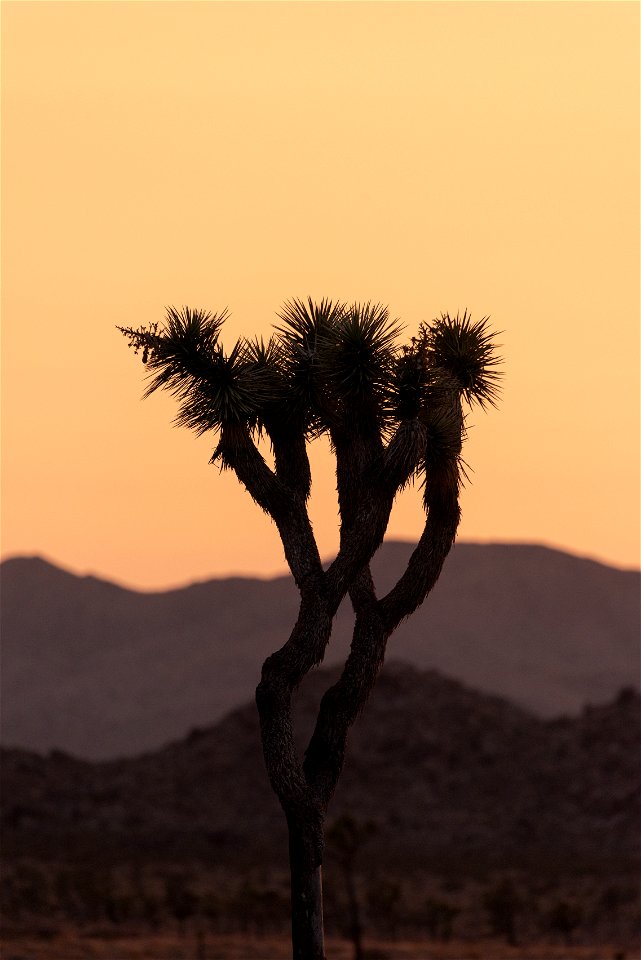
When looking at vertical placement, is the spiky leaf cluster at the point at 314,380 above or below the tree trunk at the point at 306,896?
above

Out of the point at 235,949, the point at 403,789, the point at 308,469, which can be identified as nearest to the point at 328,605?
the point at 308,469

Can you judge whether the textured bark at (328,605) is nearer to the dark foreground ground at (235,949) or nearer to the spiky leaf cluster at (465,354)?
the spiky leaf cluster at (465,354)

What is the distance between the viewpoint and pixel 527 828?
303 ft

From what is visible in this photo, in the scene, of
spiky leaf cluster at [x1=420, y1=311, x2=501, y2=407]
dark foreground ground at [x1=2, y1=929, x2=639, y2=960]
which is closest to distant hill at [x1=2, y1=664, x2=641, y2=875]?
dark foreground ground at [x1=2, y1=929, x2=639, y2=960]

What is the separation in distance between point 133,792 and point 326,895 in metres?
38.4

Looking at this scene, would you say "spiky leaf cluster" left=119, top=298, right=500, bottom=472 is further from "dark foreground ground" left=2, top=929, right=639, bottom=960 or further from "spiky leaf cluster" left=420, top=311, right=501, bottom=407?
"dark foreground ground" left=2, top=929, right=639, bottom=960

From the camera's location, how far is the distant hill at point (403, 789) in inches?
3494

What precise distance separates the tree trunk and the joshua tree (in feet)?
0.05

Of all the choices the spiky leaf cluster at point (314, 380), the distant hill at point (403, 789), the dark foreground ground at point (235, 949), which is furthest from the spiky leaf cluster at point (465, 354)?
the distant hill at point (403, 789)

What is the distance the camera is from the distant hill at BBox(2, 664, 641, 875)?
8875 cm

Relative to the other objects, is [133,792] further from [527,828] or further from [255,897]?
[255,897]

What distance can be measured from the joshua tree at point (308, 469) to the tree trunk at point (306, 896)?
0.02 metres

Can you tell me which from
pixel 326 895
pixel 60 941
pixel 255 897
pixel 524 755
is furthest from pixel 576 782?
pixel 60 941

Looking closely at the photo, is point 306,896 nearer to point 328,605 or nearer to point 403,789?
point 328,605
